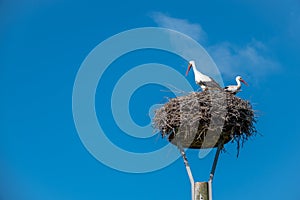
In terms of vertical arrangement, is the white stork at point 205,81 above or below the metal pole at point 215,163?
above

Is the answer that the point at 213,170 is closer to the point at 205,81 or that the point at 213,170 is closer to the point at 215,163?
the point at 215,163

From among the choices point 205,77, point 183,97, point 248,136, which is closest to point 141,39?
point 205,77

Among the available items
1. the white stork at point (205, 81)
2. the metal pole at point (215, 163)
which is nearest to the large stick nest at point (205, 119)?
the metal pole at point (215, 163)

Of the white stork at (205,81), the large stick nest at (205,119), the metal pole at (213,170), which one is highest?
the white stork at (205,81)

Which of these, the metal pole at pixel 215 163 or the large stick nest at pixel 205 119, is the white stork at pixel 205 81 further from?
the metal pole at pixel 215 163

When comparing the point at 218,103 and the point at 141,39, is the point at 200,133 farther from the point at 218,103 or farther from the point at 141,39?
the point at 141,39

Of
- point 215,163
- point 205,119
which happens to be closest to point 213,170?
point 215,163

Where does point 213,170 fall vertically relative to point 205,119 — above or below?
below

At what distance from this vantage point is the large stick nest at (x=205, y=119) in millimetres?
9281

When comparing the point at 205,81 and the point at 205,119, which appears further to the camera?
the point at 205,81

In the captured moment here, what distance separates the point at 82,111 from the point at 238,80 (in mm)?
3598

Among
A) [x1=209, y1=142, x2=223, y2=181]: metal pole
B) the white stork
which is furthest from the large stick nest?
the white stork

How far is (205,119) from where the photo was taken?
927cm

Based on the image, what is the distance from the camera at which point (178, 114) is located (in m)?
9.42
